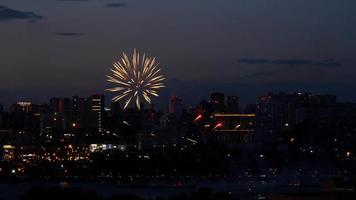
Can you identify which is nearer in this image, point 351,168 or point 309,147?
point 351,168

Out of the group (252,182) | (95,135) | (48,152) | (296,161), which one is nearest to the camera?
(252,182)

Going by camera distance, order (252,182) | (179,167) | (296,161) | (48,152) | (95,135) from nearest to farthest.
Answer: (252,182) < (179,167) < (296,161) < (48,152) < (95,135)

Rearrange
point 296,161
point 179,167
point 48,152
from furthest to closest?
point 48,152, point 296,161, point 179,167

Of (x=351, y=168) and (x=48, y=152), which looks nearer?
(x=351, y=168)

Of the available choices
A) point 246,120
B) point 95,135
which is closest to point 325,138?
point 246,120

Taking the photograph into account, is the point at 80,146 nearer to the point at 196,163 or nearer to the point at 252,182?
the point at 196,163

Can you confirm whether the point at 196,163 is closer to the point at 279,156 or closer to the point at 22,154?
A: the point at 279,156

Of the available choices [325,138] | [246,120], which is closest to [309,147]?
[325,138]

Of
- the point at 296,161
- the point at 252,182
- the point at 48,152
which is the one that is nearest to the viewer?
the point at 252,182

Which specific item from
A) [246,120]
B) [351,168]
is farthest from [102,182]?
[246,120]
